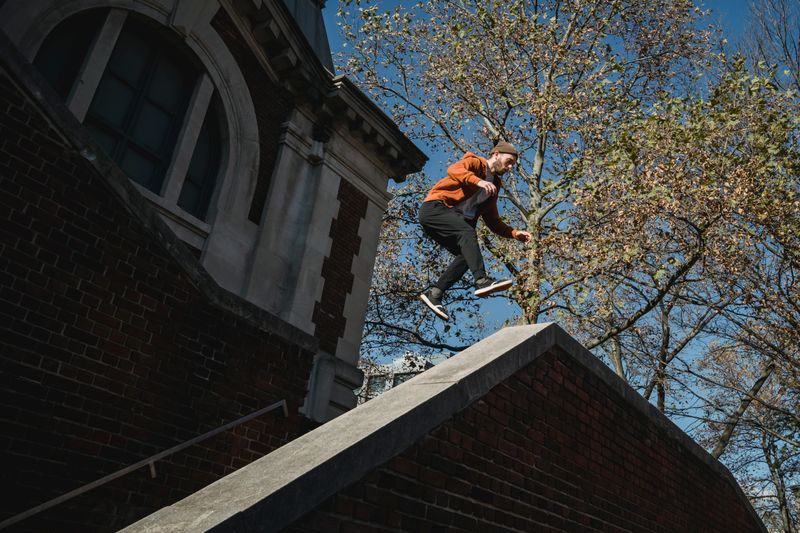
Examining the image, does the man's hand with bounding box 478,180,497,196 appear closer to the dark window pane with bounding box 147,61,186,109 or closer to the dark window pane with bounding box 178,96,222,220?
the dark window pane with bounding box 178,96,222,220

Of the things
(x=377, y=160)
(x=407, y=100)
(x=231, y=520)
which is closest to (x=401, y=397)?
(x=231, y=520)

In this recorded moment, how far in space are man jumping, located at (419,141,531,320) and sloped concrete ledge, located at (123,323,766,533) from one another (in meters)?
1.19

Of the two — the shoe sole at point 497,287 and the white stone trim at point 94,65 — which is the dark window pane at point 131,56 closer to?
the white stone trim at point 94,65

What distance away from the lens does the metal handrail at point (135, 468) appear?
166 inches

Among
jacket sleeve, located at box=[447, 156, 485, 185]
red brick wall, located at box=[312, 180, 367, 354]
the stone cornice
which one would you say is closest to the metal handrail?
jacket sleeve, located at box=[447, 156, 485, 185]

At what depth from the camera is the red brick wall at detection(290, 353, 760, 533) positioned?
3.52 meters

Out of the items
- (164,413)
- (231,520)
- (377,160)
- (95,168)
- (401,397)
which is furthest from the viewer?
(377,160)

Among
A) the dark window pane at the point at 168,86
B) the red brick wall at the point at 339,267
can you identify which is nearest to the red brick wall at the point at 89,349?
the dark window pane at the point at 168,86

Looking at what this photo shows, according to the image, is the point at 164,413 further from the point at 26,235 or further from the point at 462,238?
the point at 462,238

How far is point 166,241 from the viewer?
5.51 m

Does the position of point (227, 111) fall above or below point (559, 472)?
above

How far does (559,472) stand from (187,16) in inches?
326

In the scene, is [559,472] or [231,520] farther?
[559,472]

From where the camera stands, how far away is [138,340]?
527 centimetres
